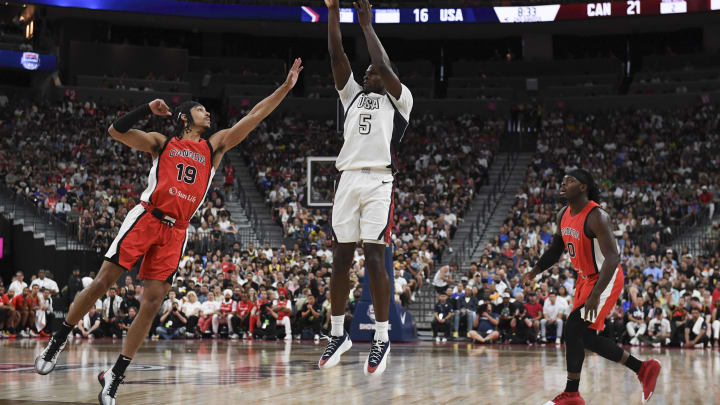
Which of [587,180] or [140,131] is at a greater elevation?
[140,131]

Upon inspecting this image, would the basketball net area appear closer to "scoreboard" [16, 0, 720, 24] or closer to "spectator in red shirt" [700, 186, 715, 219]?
"spectator in red shirt" [700, 186, 715, 219]

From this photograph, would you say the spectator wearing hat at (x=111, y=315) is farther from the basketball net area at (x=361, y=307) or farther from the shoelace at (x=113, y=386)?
the shoelace at (x=113, y=386)

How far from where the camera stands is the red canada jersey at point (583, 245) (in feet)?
23.4

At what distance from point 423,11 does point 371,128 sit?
24543mm

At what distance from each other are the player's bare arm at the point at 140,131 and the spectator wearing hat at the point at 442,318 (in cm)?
1168

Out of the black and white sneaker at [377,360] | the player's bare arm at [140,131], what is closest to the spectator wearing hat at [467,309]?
the black and white sneaker at [377,360]

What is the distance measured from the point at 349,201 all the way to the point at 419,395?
1.99 metres

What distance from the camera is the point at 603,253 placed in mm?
6961

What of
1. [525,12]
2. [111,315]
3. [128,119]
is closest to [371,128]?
[128,119]

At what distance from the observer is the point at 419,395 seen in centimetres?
739

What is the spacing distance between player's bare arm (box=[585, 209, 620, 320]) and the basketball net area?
349 inches

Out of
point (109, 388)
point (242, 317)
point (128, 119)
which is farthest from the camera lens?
point (242, 317)

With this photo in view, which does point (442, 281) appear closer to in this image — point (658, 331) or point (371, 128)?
point (658, 331)

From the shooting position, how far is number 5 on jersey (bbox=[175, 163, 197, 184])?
258 inches
